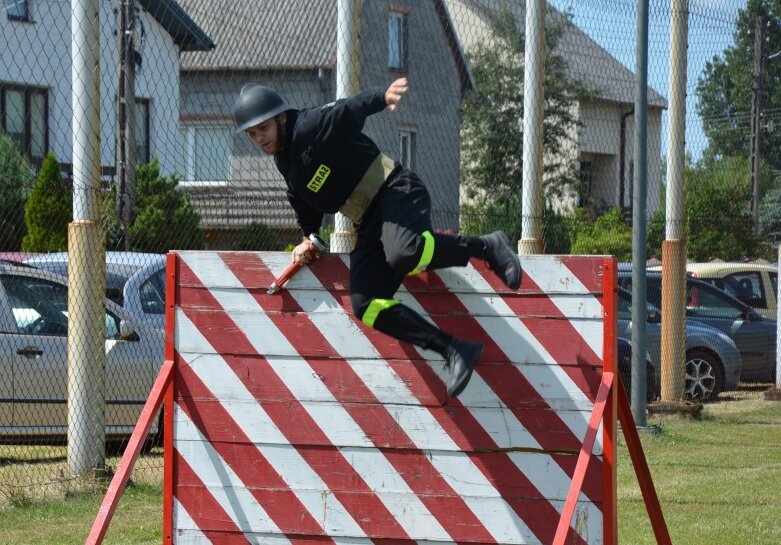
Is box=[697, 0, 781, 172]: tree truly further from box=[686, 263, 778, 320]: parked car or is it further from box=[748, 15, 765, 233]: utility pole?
box=[686, 263, 778, 320]: parked car

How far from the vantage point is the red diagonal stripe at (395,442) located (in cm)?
545

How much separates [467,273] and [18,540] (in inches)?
141

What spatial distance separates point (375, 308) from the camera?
210 inches

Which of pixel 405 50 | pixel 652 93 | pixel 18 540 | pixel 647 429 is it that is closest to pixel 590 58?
pixel 652 93

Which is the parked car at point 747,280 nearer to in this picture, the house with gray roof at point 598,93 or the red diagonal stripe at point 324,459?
the house with gray roof at point 598,93

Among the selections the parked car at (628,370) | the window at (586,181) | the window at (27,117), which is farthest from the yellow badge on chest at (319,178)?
the window at (586,181)

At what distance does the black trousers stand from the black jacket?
0.25 m

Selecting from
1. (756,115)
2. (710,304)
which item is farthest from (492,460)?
(756,115)

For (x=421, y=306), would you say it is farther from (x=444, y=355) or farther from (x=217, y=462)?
(x=217, y=462)

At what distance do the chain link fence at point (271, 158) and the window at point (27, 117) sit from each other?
0.11m

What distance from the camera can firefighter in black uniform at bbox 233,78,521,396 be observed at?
17.5 feet

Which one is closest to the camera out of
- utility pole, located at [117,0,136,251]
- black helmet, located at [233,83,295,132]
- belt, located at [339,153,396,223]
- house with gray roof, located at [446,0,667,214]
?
black helmet, located at [233,83,295,132]

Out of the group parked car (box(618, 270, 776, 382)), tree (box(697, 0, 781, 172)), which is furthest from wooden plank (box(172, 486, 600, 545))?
parked car (box(618, 270, 776, 382))

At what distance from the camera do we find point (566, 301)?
208 inches
